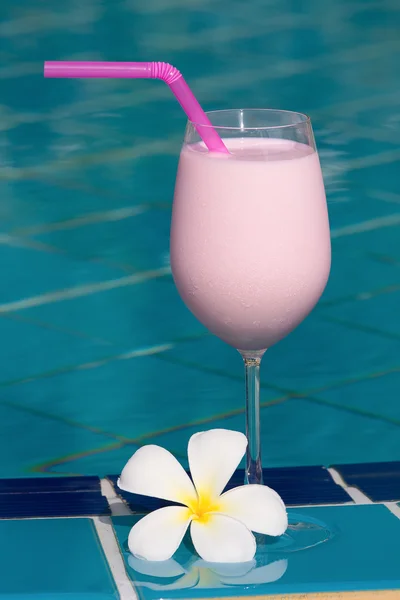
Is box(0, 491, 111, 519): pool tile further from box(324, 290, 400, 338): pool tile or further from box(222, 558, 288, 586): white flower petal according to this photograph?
box(324, 290, 400, 338): pool tile

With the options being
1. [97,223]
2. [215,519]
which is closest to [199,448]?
[215,519]

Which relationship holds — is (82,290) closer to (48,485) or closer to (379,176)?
(48,485)

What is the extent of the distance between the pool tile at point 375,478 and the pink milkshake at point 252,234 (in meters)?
0.25

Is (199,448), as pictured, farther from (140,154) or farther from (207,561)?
(140,154)

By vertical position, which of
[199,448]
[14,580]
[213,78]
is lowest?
[14,580]

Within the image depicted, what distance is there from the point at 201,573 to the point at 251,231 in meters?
0.30

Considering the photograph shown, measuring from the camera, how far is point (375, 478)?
3.55 feet

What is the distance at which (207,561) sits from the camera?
2.85ft

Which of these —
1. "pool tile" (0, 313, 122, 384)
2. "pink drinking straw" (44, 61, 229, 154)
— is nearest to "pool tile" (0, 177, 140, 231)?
"pool tile" (0, 313, 122, 384)

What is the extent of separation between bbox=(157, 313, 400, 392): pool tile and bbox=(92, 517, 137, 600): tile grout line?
0.80 feet

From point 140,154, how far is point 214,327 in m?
0.26

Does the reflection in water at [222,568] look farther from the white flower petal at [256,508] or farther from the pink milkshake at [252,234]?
the pink milkshake at [252,234]

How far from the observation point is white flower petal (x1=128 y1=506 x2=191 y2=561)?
0.87 meters

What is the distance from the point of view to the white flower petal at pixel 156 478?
2.96 feet
